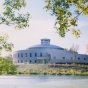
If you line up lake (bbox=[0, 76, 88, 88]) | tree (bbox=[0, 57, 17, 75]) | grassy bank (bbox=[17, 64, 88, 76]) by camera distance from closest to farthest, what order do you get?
tree (bbox=[0, 57, 17, 75])
lake (bbox=[0, 76, 88, 88])
grassy bank (bbox=[17, 64, 88, 76])

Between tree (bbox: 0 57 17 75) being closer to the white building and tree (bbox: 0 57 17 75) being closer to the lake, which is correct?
the lake

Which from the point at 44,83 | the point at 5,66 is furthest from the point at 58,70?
the point at 5,66

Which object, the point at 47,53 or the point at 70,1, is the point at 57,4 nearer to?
the point at 70,1

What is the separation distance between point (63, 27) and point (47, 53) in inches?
3411

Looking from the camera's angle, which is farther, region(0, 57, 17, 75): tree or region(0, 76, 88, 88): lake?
region(0, 76, 88, 88): lake

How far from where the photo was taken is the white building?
9480 centimetres

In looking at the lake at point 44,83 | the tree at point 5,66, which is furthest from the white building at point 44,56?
the tree at point 5,66

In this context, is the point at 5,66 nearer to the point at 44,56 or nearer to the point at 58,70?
the point at 58,70

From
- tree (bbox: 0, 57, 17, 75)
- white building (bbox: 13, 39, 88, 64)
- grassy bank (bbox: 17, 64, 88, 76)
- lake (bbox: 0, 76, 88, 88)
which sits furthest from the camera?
white building (bbox: 13, 39, 88, 64)

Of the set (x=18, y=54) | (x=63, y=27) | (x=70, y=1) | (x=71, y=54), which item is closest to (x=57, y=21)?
(x=63, y=27)

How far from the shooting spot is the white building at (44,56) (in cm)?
9480

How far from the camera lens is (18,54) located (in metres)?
104

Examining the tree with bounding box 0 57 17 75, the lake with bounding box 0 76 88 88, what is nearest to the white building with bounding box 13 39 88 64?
the lake with bounding box 0 76 88 88

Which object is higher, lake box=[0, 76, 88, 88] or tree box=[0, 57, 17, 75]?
tree box=[0, 57, 17, 75]
